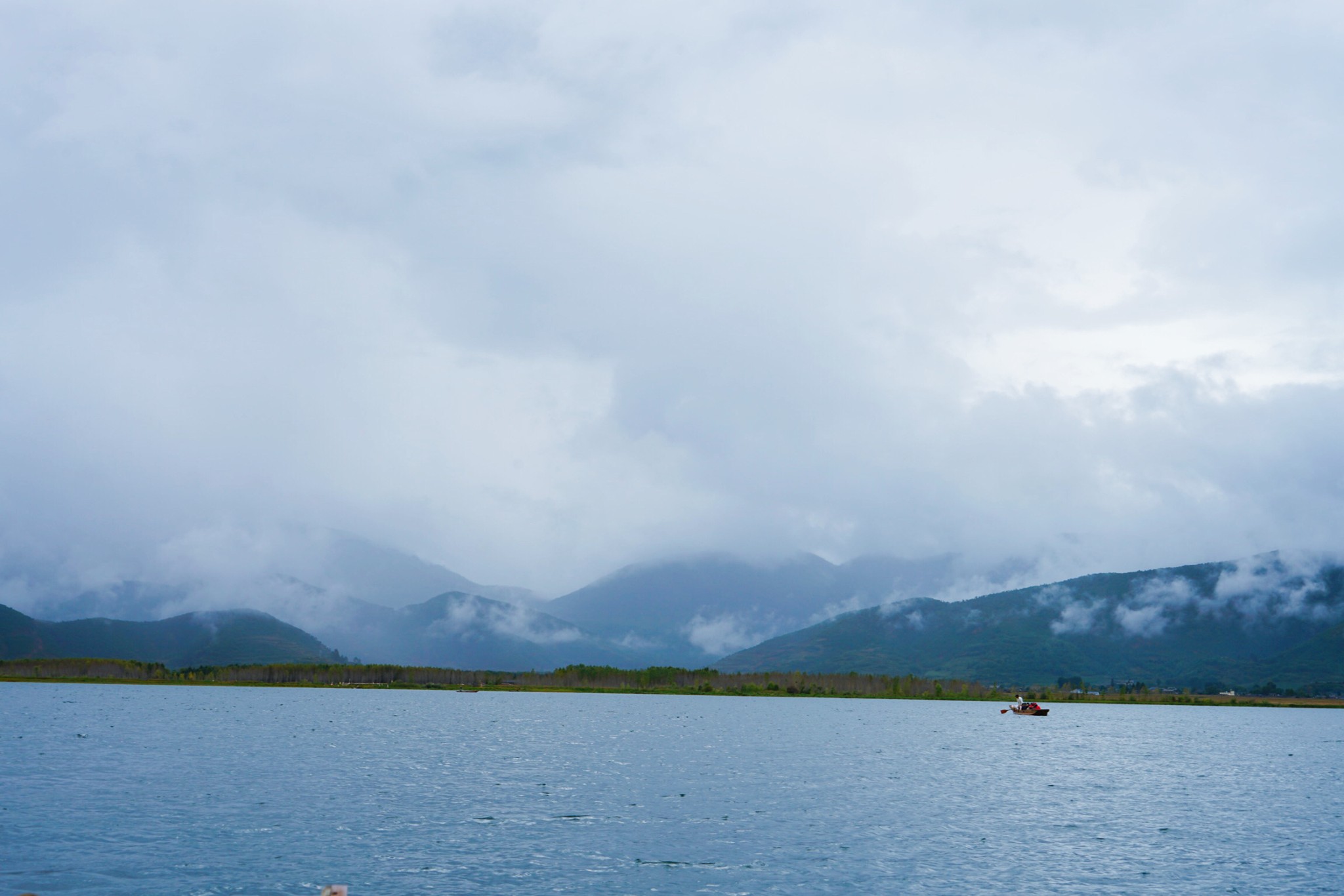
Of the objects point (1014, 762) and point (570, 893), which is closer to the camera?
point (570, 893)

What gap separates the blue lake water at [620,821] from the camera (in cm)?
5222

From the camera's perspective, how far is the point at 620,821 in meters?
70.3

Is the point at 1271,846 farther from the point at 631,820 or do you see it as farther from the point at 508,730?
the point at 508,730

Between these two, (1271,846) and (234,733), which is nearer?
(1271,846)

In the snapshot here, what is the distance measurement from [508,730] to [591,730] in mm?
15489

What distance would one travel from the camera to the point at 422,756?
114812 millimetres

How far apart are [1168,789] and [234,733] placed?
415ft

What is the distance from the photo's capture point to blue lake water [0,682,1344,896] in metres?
52.2

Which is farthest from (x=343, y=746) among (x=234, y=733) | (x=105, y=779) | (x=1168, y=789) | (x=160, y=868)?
(x=1168, y=789)

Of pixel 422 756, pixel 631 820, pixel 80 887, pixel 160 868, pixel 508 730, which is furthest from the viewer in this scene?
pixel 508 730

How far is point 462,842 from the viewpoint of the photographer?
6012 centimetres

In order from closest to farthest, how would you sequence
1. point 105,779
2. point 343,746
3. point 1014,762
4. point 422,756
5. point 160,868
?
point 160,868
point 105,779
point 422,756
point 343,746
point 1014,762

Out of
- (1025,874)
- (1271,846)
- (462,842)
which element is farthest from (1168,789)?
(462,842)

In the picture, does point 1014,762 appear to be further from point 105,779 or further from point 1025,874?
point 105,779
